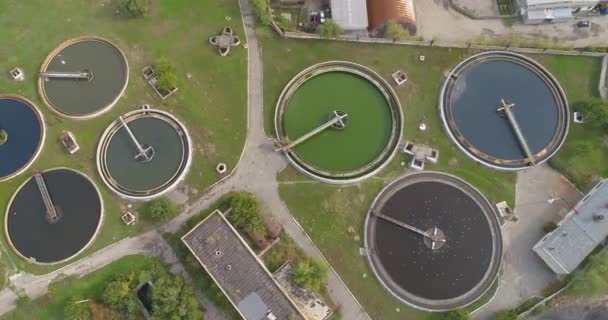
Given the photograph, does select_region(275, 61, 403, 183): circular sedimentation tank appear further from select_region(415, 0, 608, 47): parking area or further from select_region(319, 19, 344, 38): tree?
select_region(415, 0, 608, 47): parking area

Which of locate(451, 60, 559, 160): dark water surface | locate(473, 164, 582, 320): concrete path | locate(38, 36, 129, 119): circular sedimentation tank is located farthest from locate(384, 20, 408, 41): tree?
locate(38, 36, 129, 119): circular sedimentation tank

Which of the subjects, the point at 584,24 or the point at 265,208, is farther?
the point at 584,24

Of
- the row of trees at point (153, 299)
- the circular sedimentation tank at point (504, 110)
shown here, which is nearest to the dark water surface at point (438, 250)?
the circular sedimentation tank at point (504, 110)

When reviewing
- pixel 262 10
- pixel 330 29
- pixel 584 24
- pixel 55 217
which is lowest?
pixel 55 217

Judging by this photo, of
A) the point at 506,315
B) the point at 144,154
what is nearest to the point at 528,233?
the point at 506,315

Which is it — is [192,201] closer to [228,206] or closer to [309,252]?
[228,206]

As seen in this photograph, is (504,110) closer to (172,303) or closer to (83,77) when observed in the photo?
(172,303)
